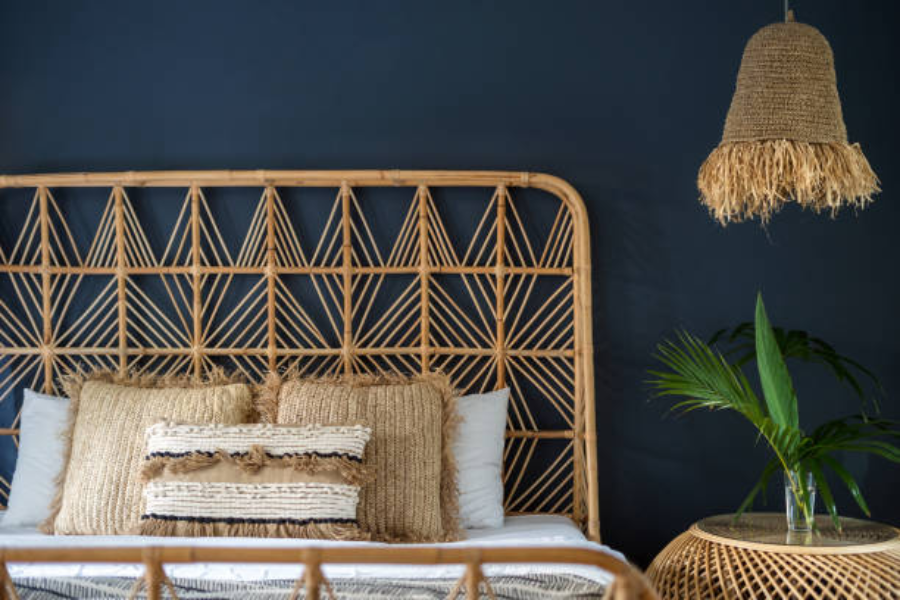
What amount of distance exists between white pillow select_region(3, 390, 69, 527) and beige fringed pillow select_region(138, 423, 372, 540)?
1.66 ft

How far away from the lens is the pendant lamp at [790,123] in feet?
7.45

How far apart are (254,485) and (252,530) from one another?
0.36ft

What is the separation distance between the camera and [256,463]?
8.09 feet

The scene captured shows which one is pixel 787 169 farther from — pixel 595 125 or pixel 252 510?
pixel 252 510

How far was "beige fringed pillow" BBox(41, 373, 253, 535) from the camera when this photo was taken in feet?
8.64

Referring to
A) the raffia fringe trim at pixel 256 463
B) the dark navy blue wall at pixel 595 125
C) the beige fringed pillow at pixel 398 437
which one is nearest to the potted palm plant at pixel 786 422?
the dark navy blue wall at pixel 595 125

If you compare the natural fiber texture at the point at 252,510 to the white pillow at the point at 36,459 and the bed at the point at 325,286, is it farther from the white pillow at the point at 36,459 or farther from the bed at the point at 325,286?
the bed at the point at 325,286

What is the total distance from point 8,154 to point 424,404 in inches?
65.5

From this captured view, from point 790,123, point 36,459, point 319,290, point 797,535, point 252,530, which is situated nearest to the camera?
point 790,123

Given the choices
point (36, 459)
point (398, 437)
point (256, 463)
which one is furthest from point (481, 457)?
point (36, 459)

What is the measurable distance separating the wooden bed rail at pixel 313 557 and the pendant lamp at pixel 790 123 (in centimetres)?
117

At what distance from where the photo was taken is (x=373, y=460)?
2.68 meters

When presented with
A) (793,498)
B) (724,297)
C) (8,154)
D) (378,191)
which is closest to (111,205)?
(8,154)

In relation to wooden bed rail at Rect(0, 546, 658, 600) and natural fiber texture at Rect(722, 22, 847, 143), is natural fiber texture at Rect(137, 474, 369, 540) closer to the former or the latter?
wooden bed rail at Rect(0, 546, 658, 600)
